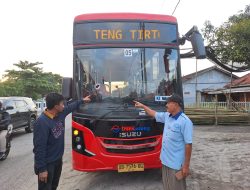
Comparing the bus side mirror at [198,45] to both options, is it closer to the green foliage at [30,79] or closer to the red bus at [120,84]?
the red bus at [120,84]

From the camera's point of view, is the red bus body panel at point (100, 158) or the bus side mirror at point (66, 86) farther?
the bus side mirror at point (66, 86)

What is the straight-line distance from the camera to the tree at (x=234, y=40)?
16750mm

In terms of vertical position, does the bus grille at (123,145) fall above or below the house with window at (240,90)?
below

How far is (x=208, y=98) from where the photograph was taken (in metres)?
42.0

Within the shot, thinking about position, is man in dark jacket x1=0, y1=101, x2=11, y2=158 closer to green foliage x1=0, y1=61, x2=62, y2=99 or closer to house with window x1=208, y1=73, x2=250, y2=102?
house with window x1=208, y1=73, x2=250, y2=102

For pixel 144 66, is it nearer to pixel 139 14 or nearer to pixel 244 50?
pixel 139 14

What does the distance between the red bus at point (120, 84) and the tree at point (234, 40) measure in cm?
1063

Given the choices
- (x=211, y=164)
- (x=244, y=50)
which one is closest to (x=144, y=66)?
(x=211, y=164)

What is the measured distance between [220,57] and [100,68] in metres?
12.3

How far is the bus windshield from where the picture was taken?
6859 mm

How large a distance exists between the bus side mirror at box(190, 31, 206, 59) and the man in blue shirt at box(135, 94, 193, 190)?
264cm

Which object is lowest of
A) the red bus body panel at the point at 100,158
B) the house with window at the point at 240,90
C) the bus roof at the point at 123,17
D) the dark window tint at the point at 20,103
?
the red bus body panel at the point at 100,158

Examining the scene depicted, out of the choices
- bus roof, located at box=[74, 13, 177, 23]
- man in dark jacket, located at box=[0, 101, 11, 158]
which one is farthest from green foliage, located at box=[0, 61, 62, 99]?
bus roof, located at box=[74, 13, 177, 23]

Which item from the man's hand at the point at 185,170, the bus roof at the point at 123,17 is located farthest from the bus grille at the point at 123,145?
the bus roof at the point at 123,17
